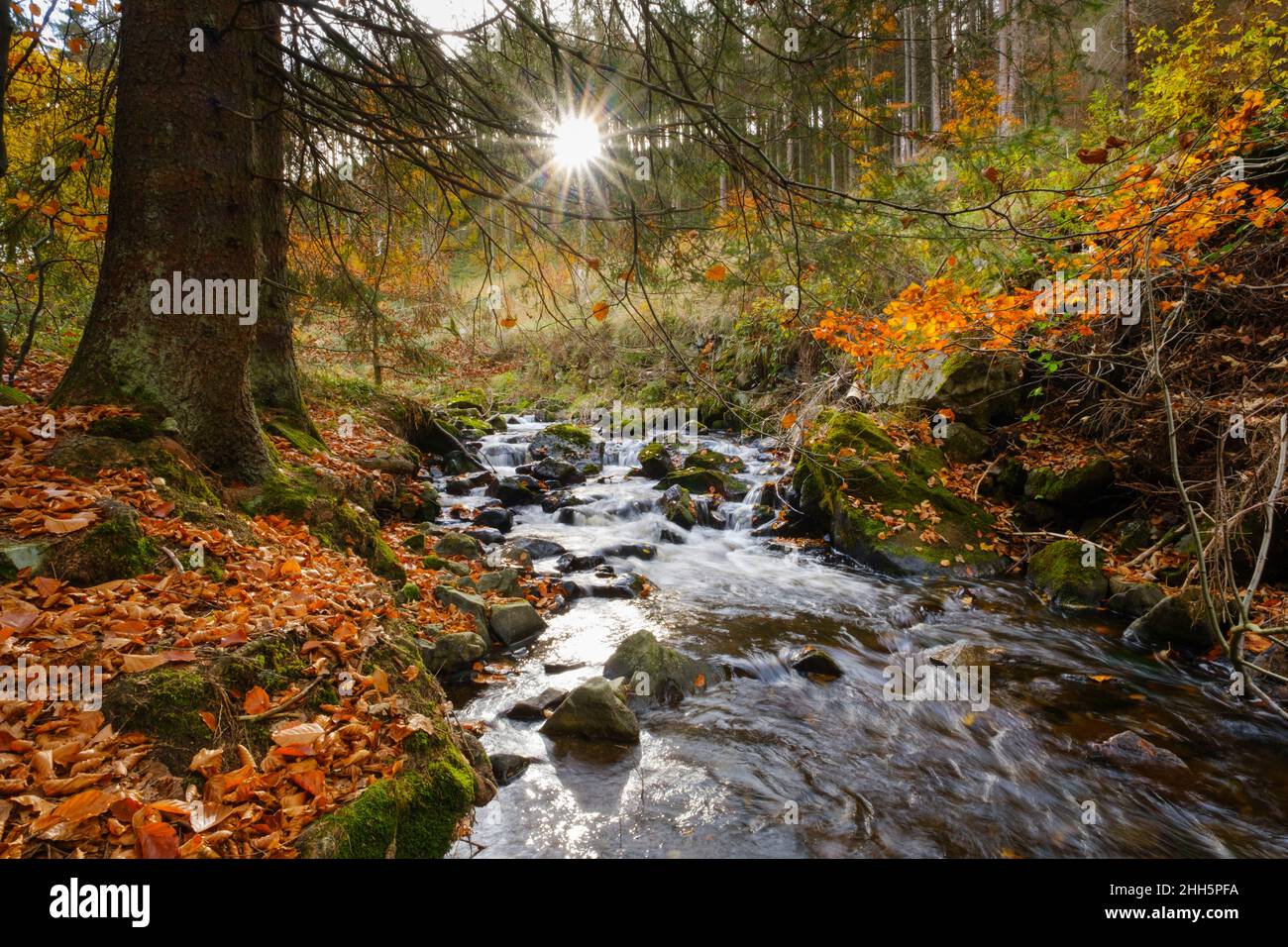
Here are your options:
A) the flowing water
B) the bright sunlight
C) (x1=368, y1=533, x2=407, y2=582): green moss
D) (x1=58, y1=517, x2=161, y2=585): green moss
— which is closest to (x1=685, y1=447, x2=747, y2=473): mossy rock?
the flowing water

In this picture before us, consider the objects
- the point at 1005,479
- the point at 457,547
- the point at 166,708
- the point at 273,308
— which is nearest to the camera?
the point at 166,708

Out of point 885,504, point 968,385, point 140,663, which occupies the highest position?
point 968,385

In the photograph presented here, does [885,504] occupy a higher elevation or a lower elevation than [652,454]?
lower

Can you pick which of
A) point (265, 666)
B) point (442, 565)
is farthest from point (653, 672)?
point (265, 666)

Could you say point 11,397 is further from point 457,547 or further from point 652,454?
point 652,454

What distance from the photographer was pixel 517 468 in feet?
41.9

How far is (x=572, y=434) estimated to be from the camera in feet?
47.7

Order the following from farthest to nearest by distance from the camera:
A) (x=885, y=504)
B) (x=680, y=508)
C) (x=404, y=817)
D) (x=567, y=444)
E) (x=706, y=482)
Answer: (x=567, y=444) < (x=706, y=482) < (x=680, y=508) < (x=885, y=504) < (x=404, y=817)


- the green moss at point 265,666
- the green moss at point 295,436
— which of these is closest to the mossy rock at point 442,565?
the green moss at point 295,436

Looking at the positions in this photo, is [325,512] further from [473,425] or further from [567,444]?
[473,425]

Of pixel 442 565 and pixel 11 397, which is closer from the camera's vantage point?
pixel 11 397

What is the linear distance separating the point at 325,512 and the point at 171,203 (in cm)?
240
